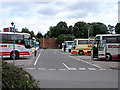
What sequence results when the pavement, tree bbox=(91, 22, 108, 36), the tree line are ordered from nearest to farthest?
the pavement
the tree line
tree bbox=(91, 22, 108, 36)

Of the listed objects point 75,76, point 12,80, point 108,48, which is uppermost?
point 108,48

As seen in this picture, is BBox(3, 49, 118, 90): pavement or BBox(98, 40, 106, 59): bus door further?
BBox(98, 40, 106, 59): bus door

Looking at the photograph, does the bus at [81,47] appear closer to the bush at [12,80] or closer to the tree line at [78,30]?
the bush at [12,80]

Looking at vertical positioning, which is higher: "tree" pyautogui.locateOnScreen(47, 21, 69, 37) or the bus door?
"tree" pyautogui.locateOnScreen(47, 21, 69, 37)

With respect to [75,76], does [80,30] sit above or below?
above

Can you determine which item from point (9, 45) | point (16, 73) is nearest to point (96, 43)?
point (9, 45)

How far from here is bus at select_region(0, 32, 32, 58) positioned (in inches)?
874

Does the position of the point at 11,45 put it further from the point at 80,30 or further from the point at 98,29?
the point at 98,29

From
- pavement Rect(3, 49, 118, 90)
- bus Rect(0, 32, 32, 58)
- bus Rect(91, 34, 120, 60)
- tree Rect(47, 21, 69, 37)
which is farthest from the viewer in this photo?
tree Rect(47, 21, 69, 37)

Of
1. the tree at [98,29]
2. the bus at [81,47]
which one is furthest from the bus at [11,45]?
the tree at [98,29]

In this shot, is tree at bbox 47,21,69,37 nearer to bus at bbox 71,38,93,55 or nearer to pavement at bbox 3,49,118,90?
bus at bbox 71,38,93,55

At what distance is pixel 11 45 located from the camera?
22562 millimetres

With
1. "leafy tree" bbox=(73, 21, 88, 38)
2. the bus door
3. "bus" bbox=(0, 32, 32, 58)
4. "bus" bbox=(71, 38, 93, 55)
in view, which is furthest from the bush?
"leafy tree" bbox=(73, 21, 88, 38)

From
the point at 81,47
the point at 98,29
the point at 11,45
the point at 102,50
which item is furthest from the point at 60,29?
the point at 102,50
